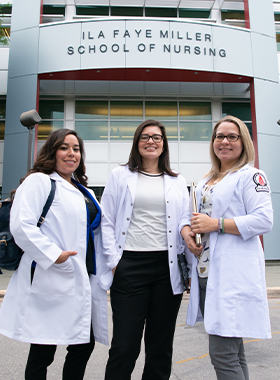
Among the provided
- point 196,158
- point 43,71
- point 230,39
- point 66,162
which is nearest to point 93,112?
point 43,71

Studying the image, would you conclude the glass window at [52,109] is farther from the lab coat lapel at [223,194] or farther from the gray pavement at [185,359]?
the lab coat lapel at [223,194]

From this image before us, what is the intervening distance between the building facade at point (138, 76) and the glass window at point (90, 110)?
0.14 ft

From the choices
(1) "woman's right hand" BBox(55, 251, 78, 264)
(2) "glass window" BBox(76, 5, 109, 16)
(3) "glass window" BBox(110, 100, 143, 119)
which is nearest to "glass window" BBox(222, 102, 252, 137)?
(3) "glass window" BBox(110, 100, 143, 119)

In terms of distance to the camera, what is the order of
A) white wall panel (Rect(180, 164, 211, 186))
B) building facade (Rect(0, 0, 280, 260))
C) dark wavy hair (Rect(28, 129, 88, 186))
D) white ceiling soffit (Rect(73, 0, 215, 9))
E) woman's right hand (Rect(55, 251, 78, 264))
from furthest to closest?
white ceiling soffit (Rect(73, 0, 215, 9))
white wall panel (Rect(180, 164, 211, 186))
building facade (Rect(0, 0, 280, 260))
dark wavy hair (Rect(28, 129, 88, 186))
woman's right hand (Rect(55, 251, 78, 264))

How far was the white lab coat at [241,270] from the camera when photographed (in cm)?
198

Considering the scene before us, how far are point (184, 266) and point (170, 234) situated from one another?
0.28 metres

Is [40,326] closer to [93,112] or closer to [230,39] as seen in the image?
[93,112]

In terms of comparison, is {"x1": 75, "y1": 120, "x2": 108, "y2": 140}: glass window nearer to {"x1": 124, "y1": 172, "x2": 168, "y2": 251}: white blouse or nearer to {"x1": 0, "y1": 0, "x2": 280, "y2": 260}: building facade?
{"x1": 0, "y1": 0, "x2": 280, "y2": 260}: building facade

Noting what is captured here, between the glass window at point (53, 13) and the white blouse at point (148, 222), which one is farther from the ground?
the glass window at point (53, 13)

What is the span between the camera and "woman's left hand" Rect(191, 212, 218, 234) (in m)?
2.11

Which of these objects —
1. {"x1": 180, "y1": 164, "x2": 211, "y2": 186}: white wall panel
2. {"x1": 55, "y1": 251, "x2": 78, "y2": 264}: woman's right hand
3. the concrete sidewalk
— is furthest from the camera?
{"x1": 180, "y1": 164, "x2": 211, "y2": 186}: white wall panel

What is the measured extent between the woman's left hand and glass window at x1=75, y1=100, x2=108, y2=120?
468 inches

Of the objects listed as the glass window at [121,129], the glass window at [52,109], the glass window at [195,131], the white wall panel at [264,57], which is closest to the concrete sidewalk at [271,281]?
the glass window at [195,131]

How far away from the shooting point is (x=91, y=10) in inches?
555
